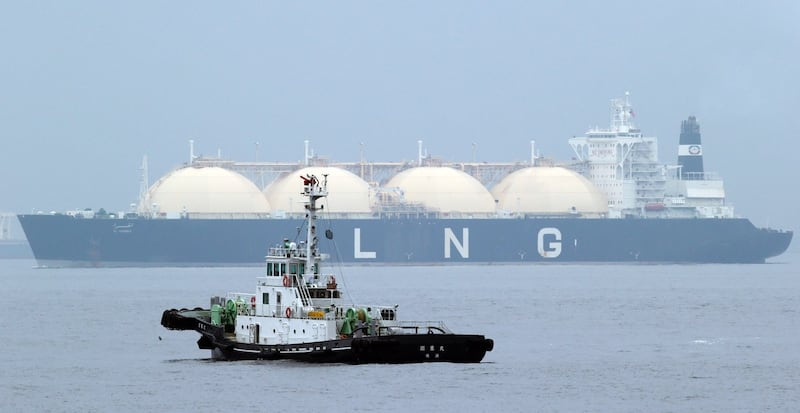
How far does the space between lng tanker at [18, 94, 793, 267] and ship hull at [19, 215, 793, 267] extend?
0.32 ft

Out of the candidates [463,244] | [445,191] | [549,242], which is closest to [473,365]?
[463,244]

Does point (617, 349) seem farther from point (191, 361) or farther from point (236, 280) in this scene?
point (236, 280)

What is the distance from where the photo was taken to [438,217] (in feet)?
391

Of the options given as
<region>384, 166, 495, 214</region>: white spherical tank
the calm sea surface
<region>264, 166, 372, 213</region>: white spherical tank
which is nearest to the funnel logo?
<region>384, 166, 495, 214</region>: white spherical tank

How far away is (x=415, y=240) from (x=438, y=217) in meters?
3.52

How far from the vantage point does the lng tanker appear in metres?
112

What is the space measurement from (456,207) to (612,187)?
13978 millimetres

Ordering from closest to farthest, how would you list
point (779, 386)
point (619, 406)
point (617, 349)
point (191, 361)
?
1. point (619, 406)
2. point (779, 386)
3. point (191, 361)
4. point (617, 349)

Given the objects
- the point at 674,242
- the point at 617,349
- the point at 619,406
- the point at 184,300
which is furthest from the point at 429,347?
the point at 674,242

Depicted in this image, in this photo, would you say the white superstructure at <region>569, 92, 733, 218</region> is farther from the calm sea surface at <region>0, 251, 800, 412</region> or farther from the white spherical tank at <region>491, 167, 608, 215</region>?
the calm sea surface at <region>0, 251, 800, 412</region>

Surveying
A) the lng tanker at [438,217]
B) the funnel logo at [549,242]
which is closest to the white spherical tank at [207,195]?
the lng tanker at [438,217]

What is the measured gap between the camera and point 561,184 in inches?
4860

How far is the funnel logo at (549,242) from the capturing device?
11806cm

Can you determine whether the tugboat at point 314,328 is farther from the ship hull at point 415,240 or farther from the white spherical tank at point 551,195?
the white spherical tank at point 551,195
